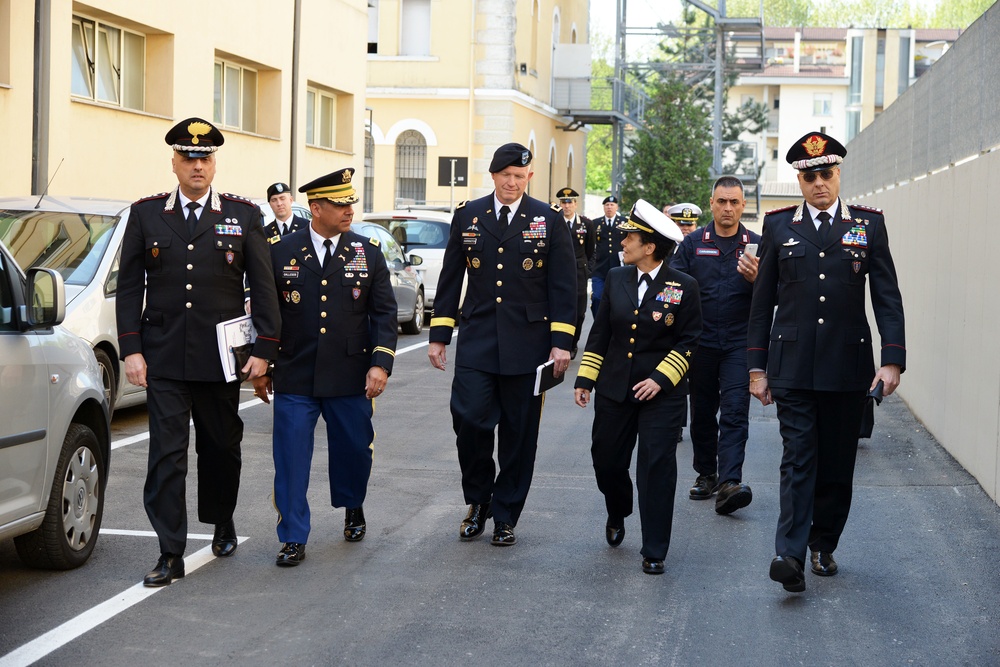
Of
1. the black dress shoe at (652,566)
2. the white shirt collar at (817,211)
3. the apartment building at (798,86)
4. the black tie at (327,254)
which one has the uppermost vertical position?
the apartment building at (798,86)

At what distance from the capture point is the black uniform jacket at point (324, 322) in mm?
7074

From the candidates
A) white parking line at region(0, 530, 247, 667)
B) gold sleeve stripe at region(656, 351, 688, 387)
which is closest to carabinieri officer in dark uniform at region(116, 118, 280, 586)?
white parking line at region(0, 530, 247, 667)

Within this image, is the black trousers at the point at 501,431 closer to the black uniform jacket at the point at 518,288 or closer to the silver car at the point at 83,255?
the black uniform jacket at the point at 518,288

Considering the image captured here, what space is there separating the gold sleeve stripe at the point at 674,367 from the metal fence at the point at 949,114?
3521 mm

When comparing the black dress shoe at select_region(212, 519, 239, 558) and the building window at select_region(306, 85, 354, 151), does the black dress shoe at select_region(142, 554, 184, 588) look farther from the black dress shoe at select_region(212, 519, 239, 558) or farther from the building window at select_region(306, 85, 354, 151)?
the building window at select_region(306, 85, 354, 151)

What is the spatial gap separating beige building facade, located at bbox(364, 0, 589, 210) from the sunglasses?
3414 cm

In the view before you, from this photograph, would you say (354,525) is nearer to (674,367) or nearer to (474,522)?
(474,522)

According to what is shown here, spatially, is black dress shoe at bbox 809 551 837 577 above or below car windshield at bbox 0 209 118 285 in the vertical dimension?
below

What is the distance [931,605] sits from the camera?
6379mm

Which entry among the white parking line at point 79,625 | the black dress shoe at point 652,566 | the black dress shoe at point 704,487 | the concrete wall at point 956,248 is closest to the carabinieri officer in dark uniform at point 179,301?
the white parking line at point 79,625

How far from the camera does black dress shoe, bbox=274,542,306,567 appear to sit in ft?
22.4

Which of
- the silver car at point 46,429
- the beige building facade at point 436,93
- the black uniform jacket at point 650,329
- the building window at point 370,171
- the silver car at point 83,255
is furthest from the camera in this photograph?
the building window at point 370,171

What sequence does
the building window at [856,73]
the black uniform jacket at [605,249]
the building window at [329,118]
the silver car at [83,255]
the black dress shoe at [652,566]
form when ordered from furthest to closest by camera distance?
1. the building window at [856,73]
2. the building window at [329,118]
3. the black uniform jacket at [605,249]
4. the silver car at [83,255]
5. the black dress shoe at [652,566]

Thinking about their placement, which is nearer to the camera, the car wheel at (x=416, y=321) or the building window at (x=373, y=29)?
the car wheel at (x=416, y=321)
